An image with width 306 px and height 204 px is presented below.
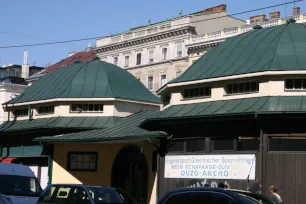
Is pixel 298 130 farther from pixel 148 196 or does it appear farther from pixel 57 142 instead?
pixel 57 142

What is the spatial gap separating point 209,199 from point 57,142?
750 inches

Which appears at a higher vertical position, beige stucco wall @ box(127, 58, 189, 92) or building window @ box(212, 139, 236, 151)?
beige stucco wall @ box(127, 58, 189, 92)

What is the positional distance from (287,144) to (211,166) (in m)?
3.37

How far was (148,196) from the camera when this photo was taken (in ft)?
97.1

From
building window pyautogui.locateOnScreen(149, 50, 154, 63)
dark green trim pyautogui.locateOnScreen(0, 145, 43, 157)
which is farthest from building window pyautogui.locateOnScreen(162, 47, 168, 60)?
dark green trim pyautogui.locateOnScreen(0, 145, 43, 157)

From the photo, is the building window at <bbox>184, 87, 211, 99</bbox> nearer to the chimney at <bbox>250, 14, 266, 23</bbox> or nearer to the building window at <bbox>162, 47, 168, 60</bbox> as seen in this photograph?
the chimney at <bbox>250, 14, 266, 23</bbox>

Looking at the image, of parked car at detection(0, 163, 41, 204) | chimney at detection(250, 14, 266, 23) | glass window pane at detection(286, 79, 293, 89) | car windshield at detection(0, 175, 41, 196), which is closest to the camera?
parked car at detection(0, 163, 41, 204)

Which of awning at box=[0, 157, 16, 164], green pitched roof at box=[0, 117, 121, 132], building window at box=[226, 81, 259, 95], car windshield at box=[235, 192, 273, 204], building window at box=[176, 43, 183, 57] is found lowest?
awning at box=[0, 157, 16, 164]

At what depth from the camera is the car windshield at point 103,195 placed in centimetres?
1801

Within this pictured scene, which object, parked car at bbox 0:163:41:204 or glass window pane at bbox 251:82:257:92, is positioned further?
glass window pane at bbox 251:82:257:92

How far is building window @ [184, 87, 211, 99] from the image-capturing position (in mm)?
27250

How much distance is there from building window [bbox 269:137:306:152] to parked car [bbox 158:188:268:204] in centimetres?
995

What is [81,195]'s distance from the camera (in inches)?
714

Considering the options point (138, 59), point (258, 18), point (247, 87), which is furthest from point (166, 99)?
point (138, 59)
